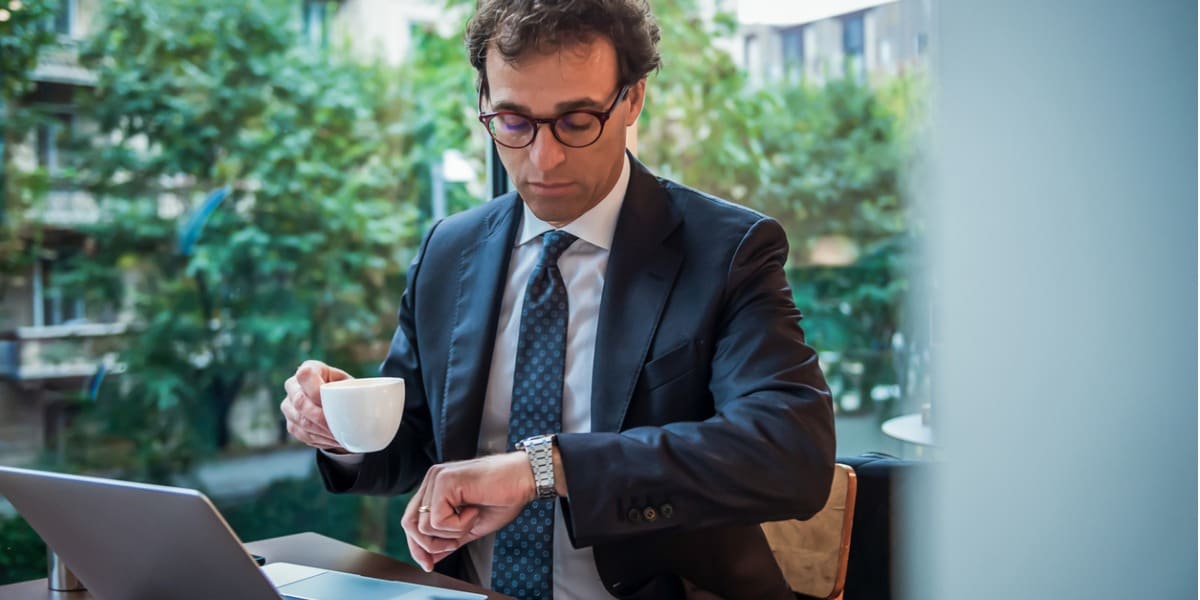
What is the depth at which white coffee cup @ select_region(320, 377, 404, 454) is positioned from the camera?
1128 mm

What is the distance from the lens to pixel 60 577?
1281mm

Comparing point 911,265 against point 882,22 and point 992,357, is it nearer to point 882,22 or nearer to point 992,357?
Answer: point 882,22

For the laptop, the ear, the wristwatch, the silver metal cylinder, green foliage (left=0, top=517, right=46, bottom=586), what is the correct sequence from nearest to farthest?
the laptop, the wristwatch, the silver metal cylinder, the ear, green foliage (left=0, top=517, right=46, bottom=586)

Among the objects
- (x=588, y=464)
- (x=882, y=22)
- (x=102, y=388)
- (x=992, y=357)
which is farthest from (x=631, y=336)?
(x=882, y=22)

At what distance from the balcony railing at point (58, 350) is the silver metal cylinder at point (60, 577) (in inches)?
58.0

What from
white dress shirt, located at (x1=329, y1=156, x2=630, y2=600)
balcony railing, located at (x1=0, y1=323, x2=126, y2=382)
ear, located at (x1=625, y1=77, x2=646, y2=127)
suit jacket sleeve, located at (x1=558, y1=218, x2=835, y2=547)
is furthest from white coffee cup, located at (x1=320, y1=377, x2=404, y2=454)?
balcony railing, located at (x1=0, y1=323, x2=126, y2=382)

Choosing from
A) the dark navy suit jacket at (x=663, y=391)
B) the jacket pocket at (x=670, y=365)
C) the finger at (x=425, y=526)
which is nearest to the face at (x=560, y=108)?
the dark navy suit jacket at (x=663, y=391)

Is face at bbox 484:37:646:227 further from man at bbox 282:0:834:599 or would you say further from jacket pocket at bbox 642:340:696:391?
jacket pocket at bbox 642:340:696:391

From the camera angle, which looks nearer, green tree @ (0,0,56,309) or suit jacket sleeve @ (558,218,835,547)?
suit jacket sleeve @ (558,218,835,547)

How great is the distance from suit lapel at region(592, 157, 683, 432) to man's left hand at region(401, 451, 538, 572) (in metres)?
0.30

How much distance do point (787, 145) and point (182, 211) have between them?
1904mm

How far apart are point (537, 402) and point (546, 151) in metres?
0.36

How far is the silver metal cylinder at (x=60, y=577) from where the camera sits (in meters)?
1.27

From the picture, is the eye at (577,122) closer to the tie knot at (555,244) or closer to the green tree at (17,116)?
the tie knot at (555,244)
